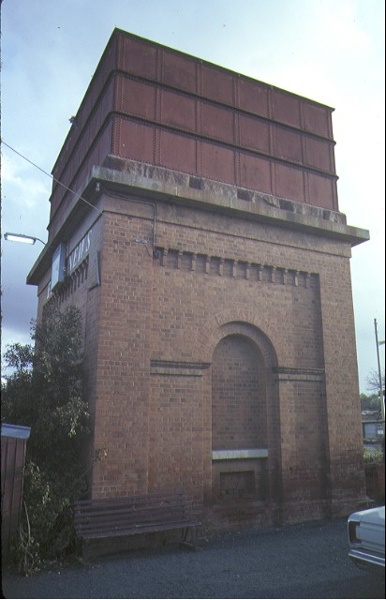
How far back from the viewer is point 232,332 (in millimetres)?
10609

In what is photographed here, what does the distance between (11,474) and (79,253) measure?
5261 mm

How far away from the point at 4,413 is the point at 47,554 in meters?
2.64

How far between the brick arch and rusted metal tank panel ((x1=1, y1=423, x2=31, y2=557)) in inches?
150

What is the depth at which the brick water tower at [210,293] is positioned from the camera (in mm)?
9211

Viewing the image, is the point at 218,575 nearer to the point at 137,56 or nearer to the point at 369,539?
the point at 369,539

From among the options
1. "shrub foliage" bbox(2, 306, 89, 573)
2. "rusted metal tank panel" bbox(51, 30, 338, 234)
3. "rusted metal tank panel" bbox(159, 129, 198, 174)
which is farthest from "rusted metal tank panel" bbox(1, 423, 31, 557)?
"rusted metal tank panel" bbox(159, 129, 198, 174)

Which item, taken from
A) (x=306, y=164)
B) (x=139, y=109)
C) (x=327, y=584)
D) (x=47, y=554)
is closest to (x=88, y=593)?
(x=47, y=554)

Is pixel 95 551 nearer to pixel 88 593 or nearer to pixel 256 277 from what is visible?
pixel 88 593

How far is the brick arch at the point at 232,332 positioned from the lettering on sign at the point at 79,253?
3.12 meters

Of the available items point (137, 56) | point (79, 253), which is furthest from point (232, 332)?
point (137, 56)

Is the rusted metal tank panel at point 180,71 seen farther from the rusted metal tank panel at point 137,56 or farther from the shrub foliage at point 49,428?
the shrub foliage at point 49,428

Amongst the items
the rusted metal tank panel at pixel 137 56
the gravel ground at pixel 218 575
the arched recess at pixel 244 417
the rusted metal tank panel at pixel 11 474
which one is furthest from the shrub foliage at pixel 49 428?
the rusted metal tank panel at pixel 137 56

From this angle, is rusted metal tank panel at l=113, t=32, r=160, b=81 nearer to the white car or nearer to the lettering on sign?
the lettering on sign

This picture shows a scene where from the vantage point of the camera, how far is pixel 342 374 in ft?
37.9
